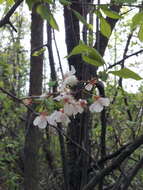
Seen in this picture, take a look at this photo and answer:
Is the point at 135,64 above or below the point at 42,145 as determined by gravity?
above

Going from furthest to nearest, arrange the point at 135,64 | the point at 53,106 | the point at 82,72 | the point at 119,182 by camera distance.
→ the point at 135,64 → the point at 82,72 → the point at 119,182 → the point at 53,106

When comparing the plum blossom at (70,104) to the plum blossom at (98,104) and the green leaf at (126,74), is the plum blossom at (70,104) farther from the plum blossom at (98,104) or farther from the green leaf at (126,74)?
the green leaf at (126,74)

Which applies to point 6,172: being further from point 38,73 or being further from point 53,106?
point 53,106

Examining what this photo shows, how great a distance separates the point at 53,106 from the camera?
0.95 meters

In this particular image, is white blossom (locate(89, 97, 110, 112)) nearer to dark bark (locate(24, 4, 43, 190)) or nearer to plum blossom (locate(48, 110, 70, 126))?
plum blossom (locate(48, 110, 70, 126))

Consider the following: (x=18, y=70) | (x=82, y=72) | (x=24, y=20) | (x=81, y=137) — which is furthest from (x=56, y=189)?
(x=24, y=20)

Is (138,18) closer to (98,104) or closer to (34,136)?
(98,104)

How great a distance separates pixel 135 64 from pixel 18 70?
5.47 feet

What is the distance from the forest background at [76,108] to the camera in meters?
0.86

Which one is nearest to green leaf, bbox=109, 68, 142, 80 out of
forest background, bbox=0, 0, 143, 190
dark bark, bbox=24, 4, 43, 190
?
forest background, bbox=0, 0, 143, 190

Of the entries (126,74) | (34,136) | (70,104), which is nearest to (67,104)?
(70,104)

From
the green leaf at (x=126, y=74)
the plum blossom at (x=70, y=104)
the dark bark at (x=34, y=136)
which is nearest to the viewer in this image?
the green leaf at (x=126, y=74)

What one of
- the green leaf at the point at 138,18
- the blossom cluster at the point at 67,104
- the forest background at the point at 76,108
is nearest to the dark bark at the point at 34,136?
the forest background at the point at 76,108

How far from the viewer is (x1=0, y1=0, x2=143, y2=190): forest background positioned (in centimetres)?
86
